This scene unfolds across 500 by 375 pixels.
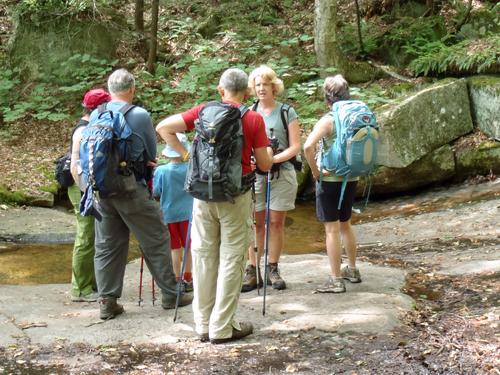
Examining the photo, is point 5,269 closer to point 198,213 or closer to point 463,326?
point 198,213

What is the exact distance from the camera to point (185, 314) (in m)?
5.05

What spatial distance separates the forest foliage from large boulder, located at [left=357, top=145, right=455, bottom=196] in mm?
1658

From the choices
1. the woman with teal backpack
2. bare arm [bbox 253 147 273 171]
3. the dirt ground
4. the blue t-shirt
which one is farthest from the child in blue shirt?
the dirt ground

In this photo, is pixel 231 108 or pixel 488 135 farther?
pixel 488 135

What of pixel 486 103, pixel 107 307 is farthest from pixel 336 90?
pixel 486 103

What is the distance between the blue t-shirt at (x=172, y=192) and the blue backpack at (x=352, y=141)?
132cm

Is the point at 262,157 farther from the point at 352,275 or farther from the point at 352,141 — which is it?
the point at 352,275

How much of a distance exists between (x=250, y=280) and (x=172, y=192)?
1091 millimetres

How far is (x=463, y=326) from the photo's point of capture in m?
4.48

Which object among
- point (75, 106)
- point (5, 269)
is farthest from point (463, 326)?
point (75, 106)

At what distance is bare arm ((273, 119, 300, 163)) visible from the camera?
207 inches

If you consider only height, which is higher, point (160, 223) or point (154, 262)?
point (160, 223)

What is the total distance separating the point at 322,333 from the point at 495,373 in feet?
3.99

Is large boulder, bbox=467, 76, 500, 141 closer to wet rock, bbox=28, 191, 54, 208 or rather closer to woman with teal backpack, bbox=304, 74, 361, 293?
woman with teal backpack, bbox=304, 74, 361, 293
